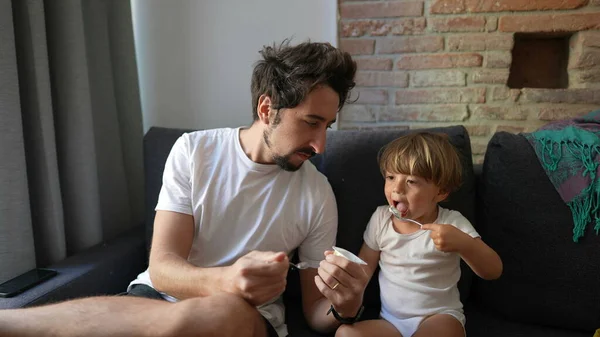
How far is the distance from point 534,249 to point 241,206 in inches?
35.2

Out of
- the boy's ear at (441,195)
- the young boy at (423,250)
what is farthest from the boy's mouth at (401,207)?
the boy's ear at (441,195)

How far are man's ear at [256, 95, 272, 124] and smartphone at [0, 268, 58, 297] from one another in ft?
2.43

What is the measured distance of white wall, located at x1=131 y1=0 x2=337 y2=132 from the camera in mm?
1844

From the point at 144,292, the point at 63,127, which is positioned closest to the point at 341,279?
the point at 144,292

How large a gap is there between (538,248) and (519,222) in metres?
0.09

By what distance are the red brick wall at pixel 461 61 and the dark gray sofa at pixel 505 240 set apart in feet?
1.21

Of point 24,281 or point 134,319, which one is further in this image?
point 24,281

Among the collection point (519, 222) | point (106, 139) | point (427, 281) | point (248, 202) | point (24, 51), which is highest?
point (24, 51)

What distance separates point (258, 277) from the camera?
0.94 m

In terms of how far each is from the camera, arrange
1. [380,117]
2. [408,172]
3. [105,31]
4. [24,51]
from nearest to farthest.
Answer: [408,172] → [24,51] → [105,31] → [380,117]

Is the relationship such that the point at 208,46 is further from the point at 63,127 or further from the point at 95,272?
the point at 95,272

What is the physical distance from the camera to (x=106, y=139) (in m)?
1.73

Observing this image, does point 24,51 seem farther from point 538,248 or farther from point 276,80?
point 538,248

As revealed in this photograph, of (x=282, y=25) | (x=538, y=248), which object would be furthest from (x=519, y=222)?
(x=282, y=25)
